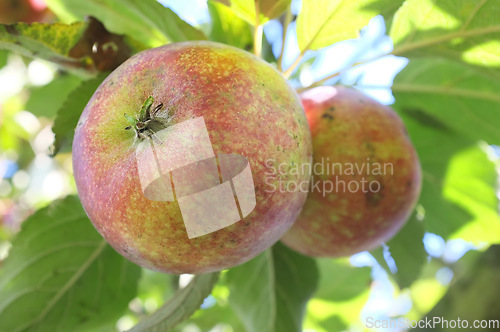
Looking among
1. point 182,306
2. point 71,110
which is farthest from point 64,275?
point 71,110

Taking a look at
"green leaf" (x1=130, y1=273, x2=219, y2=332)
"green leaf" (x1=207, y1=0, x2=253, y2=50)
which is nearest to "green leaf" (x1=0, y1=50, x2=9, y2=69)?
"green leaf" (x1=207, y1=0, x2=253, y2=50)

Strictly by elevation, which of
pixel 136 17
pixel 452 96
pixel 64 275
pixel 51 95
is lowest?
pixel 64 275

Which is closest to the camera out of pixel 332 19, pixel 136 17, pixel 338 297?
pixel 332 19

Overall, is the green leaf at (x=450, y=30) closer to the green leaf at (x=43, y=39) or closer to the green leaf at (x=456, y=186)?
the green leaf at (x=456, y=186)

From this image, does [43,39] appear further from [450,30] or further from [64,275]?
[450,30]

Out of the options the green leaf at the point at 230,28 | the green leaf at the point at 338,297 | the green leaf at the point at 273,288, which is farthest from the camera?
the green leaf at the point at 338,297

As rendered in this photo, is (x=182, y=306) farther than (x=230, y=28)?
No

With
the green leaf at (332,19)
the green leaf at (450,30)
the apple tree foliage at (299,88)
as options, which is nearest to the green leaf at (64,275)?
the apple tree foliage at (299,88)
